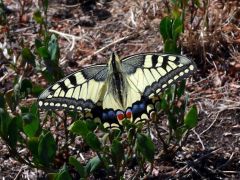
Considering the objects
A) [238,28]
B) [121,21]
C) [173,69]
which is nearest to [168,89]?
[173,69]

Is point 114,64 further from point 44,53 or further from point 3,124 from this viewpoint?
point 3,124

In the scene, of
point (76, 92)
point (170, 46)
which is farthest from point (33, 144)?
point (170, 46)

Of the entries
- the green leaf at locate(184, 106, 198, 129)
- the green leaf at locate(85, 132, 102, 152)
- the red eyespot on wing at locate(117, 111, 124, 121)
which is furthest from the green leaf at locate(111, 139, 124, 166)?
the green leaf at locate(184, 106, 198, 129)

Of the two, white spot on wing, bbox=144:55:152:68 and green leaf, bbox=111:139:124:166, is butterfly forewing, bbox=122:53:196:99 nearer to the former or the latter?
white spot on wing, bbox=144:55:152:68

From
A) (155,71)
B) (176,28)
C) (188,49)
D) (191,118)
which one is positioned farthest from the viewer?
(188,49)

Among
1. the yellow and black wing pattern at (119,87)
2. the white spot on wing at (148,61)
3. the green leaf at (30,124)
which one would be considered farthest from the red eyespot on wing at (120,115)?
the green leaf at (30,124)

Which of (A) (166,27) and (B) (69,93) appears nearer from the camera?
(B) (69,93)

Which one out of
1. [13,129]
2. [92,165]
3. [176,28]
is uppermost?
[176,28]
